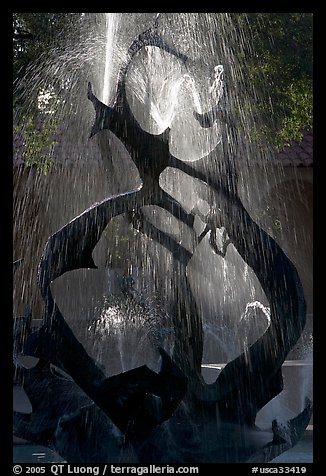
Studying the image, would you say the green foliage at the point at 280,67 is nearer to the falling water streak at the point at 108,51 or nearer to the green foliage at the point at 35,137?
the green foliage at the point at 35,137

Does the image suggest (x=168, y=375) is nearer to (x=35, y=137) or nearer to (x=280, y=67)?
(x=35, y=137)

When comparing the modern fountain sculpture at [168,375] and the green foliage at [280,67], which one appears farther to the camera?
the green foliage at [280,67]

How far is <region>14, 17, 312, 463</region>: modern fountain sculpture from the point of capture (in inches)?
219

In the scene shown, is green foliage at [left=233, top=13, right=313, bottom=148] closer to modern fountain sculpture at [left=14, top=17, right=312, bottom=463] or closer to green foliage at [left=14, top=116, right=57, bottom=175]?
green foliage at [left=14, top=116, right=57, bottom=175]

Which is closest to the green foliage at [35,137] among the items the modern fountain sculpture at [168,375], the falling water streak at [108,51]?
the falling water streak at [108,51]

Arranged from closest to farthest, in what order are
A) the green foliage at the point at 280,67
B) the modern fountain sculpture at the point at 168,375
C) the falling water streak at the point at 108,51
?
1. the modern fountain sculpture at the point at 168,375
2. the falling water streak at the point at 108,51
3. the green foliage at the point at 280,67

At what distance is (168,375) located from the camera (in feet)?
17.8

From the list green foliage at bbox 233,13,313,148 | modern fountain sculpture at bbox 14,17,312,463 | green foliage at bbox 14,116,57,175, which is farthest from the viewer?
green foliage at bbox 233,13,313,148

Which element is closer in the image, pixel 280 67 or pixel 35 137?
pixel 35 137

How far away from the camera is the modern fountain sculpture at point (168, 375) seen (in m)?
5.56

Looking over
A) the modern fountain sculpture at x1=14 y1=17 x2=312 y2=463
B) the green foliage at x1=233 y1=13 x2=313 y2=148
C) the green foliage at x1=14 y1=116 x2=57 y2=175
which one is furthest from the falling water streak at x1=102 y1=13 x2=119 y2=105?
the green foliage at x1=233 y1=13 x2=313 y2=148

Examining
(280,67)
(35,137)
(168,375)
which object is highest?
(280,67)

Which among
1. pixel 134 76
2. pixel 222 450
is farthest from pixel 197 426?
pixel 134 76

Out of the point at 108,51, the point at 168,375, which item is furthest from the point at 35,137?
the point at 168,375
